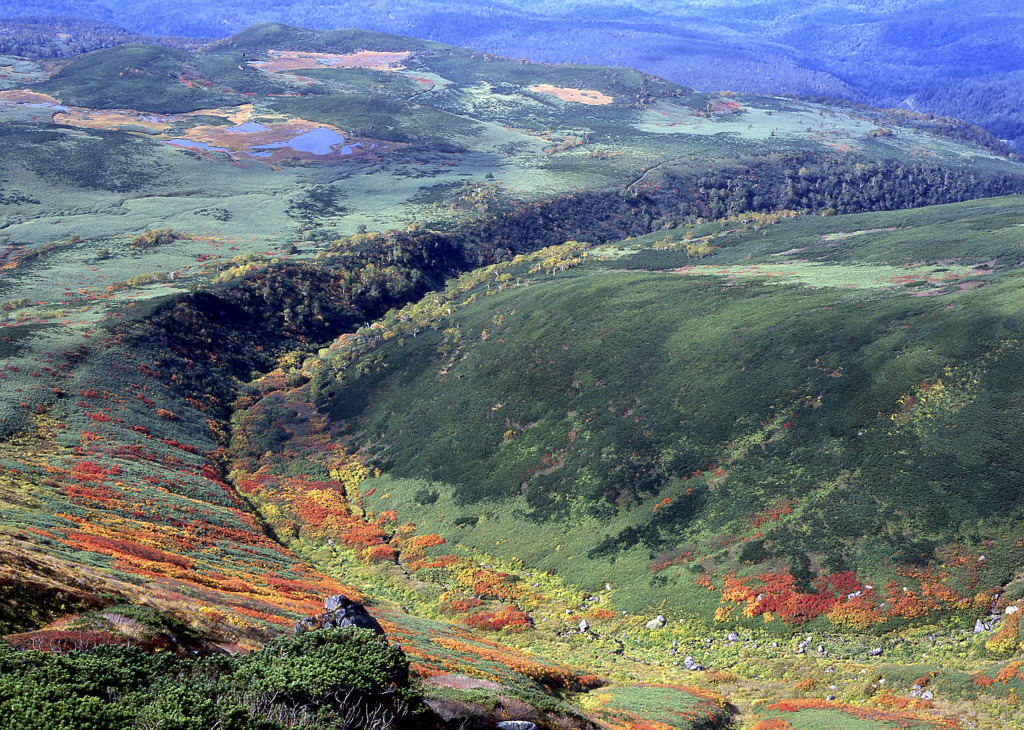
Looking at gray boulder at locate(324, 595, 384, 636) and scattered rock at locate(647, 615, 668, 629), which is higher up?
gray boulder at locate(324, 595, 384, 636)

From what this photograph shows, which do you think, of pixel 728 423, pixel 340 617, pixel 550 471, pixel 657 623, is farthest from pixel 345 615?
pixel 728 423

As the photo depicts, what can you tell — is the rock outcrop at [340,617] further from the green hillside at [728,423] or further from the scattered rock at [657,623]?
the green hillside at [728,423]

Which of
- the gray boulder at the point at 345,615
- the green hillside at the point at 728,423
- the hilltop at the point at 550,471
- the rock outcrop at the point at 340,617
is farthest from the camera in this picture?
the green hillside at the point at 728,423

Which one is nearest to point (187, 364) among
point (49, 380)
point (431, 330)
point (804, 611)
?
point (49, 380)

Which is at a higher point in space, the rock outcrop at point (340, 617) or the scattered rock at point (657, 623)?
the rock outcrop at point (340, 617)

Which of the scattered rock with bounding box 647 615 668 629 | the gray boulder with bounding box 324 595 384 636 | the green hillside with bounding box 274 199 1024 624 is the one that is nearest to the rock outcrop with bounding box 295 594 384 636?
Result: the gray boulder with bounding box 324 595 384 636

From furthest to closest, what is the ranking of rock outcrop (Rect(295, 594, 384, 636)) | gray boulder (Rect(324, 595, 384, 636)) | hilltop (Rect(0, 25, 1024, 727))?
hilltop (Rect(0, 25, 1024, 727)) < gray boulder (Rect(324, 595, 384, 636)) < rock outcrop (Rect(295, 594, 384, 636))

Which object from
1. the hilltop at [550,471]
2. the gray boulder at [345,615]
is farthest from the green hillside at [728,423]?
the gray boulder at [345,615]

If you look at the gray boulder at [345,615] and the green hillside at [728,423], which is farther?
the green hillside at [728,423]

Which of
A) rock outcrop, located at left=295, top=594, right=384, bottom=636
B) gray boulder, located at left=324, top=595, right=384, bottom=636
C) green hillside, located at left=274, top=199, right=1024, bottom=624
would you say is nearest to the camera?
rock outcrop, located at left=295, top=594, right=384, bottom=636

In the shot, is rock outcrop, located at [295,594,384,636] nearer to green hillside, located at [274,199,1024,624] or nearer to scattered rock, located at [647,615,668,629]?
scattered rock, located at [647,615,668,629]

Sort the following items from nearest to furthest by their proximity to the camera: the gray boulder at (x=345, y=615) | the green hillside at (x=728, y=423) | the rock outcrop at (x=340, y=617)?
1. the rock outcrop at (x=340, y=617)
2. the gray boulder at (x=345, y=615)
3. the green hillside at (x=728, y=423)
